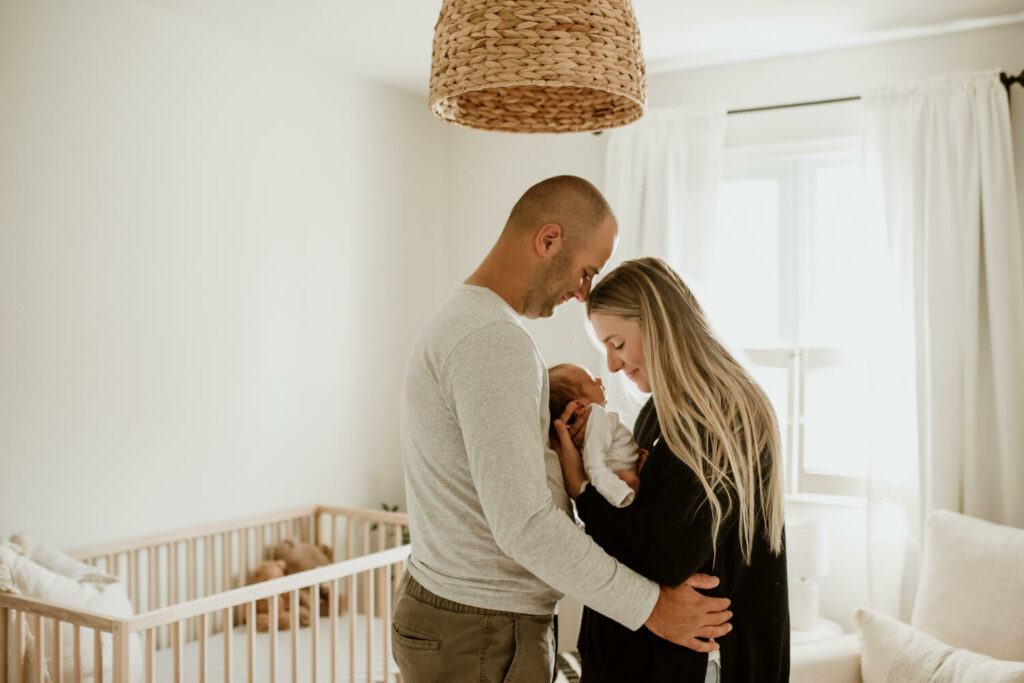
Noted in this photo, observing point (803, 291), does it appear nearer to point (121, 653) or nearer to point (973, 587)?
point (973, 587)

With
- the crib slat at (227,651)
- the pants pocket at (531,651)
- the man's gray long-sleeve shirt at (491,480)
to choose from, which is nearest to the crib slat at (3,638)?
the crib slat at (227,651)

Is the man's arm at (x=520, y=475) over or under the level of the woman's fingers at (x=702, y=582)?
over

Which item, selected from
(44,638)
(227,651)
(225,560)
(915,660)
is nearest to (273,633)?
(227,651)

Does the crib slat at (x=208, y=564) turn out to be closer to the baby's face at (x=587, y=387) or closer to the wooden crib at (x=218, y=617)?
the wooden crib at (x=218, y=617)

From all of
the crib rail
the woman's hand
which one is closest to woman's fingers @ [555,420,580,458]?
the woman's hand

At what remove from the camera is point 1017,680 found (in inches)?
83.9

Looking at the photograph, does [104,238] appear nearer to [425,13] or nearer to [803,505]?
[425,13]

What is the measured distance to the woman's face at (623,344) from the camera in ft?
5.36

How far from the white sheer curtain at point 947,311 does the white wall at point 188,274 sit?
198 cm

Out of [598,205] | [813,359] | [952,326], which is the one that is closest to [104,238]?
[598,205]

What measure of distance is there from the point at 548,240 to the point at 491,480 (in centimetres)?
44

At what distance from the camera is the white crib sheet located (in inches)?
104

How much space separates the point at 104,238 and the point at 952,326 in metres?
2.73

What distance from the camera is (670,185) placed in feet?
11.4
